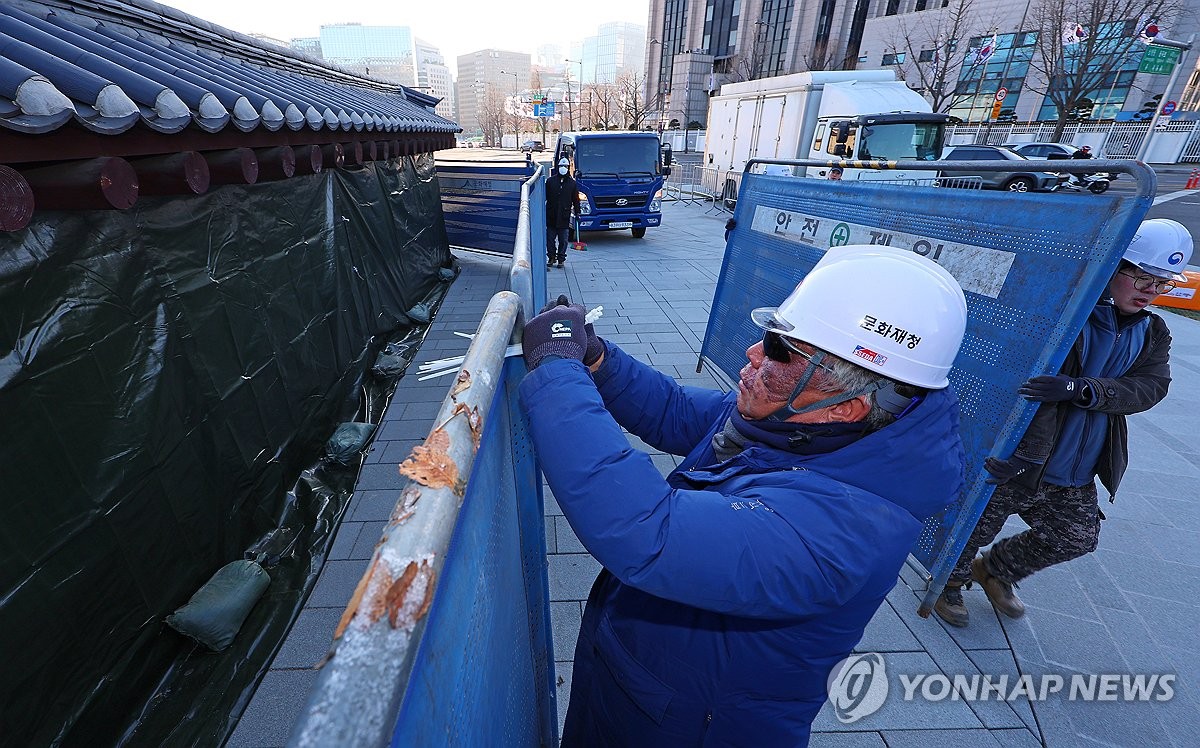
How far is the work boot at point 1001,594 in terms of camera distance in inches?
113

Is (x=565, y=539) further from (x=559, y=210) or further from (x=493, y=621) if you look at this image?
(x=559, y=210)

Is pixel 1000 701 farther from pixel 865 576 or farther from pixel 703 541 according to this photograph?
pixel 703 541

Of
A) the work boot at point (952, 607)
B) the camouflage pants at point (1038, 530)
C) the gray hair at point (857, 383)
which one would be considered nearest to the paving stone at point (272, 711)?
the gray hair at point (857, 383)

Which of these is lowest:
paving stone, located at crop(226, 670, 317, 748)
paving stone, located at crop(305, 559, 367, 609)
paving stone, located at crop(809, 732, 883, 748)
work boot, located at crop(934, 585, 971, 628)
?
paving stone, located at crop(226, 670, 317, 748)

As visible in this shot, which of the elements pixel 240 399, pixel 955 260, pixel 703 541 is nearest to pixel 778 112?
pixel 955 260

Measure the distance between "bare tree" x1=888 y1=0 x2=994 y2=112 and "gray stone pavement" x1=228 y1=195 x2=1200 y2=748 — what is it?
37.2 m

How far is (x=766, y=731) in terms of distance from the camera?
129 cm

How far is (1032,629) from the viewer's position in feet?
9.22

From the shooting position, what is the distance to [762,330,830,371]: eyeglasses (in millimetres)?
1341

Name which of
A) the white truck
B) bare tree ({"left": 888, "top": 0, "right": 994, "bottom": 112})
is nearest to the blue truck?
the white truck

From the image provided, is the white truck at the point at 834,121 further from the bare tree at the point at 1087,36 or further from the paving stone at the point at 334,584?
the bare tree at the point at 1087,36

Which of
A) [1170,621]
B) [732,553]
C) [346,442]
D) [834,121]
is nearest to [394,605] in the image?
[732,553]

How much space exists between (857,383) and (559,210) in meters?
9.59

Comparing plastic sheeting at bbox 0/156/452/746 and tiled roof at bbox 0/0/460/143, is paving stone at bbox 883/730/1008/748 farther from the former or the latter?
tiled roof at bbox 0/0/460/143
